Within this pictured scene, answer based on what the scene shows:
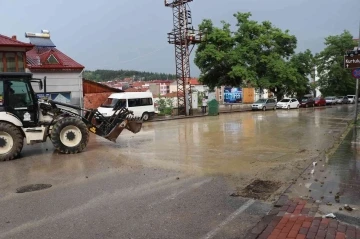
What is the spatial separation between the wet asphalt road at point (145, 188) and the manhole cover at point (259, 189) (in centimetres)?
21

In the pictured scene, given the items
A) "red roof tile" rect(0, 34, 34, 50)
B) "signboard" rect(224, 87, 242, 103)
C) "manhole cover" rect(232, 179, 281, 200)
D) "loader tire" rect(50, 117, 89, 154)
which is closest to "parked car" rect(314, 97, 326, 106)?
"signboard" rect(224, 87, 242, 103)

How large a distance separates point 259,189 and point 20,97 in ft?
27.6

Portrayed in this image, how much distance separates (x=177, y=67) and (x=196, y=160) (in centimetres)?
2507

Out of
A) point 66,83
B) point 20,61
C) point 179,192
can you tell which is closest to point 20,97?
point 179,192

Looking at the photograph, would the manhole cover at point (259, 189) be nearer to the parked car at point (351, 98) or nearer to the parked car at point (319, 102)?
the parked car at point (319, 102)

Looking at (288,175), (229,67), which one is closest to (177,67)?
(229,67)

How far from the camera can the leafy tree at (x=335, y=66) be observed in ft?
198

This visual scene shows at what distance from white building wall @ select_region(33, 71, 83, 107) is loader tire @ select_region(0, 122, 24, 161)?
13414 millimetres

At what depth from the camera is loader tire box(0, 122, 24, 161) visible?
11016 millimetres

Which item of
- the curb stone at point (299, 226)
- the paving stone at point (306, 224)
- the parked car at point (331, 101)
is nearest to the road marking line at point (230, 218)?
the curb stone at point (299, 226)

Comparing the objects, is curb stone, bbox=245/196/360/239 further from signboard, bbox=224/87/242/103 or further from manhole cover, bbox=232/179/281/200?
signboard, bbox=224/87/242/103

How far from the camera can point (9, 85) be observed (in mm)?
11312

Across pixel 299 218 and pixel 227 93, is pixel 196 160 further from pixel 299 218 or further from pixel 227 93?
pixel 227 93

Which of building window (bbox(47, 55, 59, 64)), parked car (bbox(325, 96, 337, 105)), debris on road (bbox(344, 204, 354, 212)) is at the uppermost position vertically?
building window (bbox(47, 55, 59, 64))
